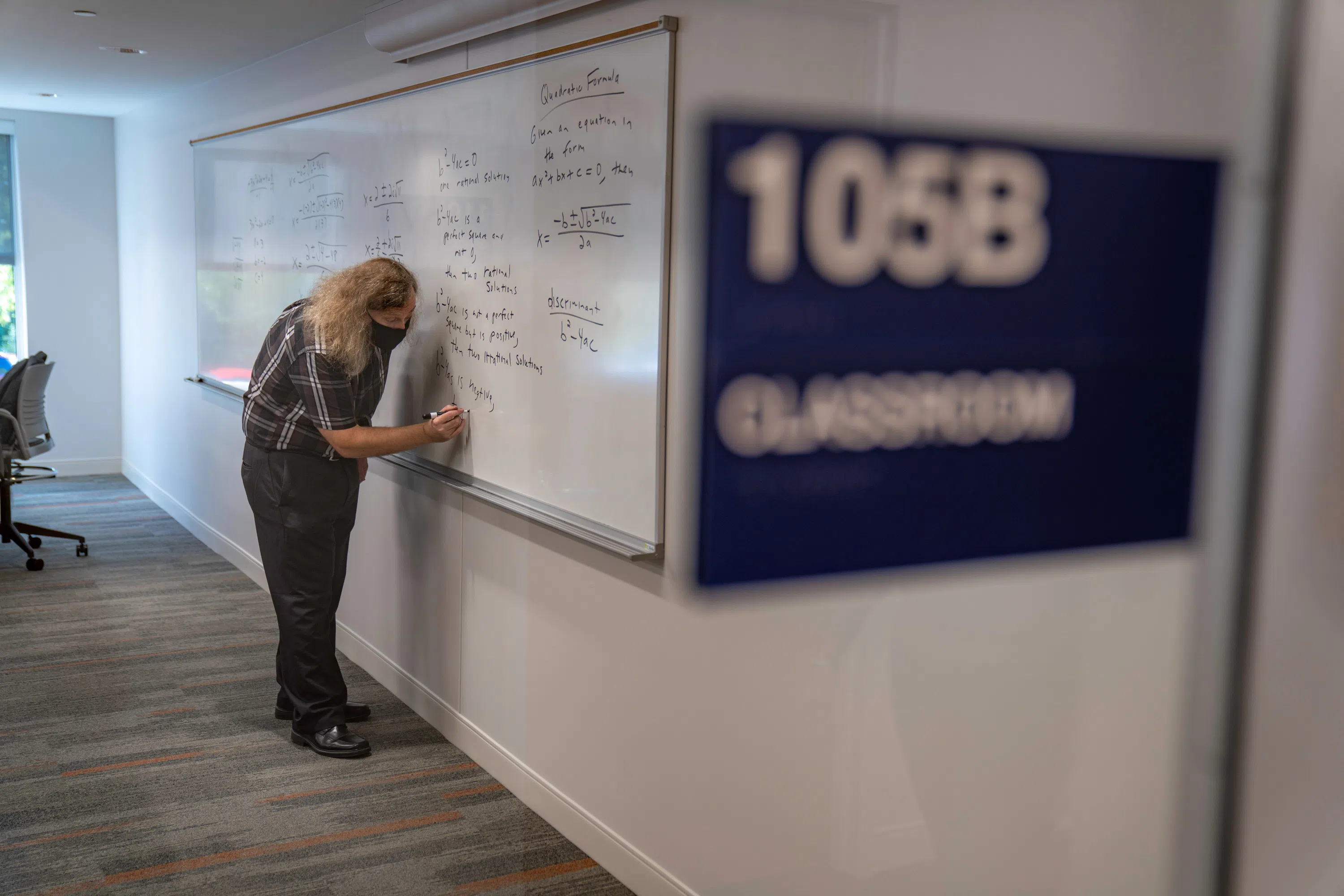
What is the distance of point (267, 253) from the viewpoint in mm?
3709

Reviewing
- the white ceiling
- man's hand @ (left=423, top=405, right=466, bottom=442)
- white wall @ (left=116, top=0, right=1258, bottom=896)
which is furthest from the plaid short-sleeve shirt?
the white ceiling

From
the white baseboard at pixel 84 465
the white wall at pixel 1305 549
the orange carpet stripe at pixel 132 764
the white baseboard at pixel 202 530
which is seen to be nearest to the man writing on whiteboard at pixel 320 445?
the orange carpet stripe at pixel 132 764

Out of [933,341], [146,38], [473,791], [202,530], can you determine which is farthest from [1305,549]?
[202,530]

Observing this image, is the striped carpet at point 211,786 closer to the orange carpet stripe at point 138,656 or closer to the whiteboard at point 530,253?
the orange carpet stripe at point 138,656

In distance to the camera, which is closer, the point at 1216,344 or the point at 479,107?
the point at 1216,344

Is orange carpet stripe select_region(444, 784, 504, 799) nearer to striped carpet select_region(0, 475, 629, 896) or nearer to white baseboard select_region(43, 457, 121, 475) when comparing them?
striped carpet select_region(0, 475, 629, 896)

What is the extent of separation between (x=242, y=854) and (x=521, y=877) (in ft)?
1.85

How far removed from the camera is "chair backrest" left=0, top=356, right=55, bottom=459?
4230 millimetres

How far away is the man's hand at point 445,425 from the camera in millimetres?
2527

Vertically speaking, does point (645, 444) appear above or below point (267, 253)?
below

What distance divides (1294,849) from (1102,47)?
53 cm

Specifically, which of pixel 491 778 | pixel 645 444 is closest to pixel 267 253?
pixel 491 778

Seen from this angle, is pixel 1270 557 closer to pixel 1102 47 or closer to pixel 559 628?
pixel 1102 47

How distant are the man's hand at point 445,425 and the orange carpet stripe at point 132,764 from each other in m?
0.97
